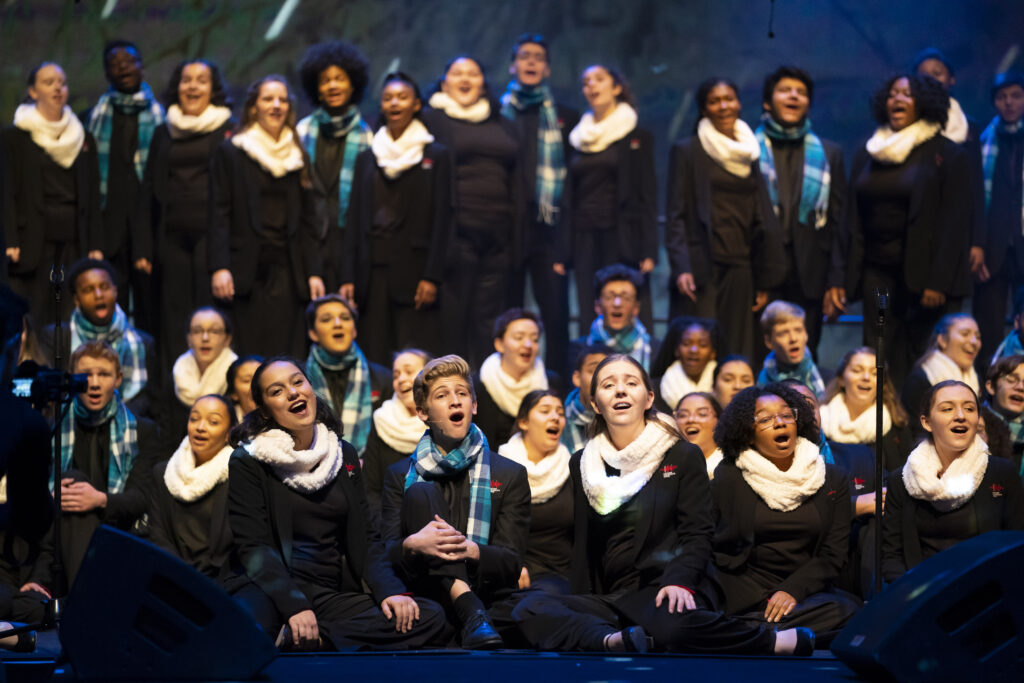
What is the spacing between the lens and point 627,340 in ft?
23.3

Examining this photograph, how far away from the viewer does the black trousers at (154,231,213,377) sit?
→ 7473 mm

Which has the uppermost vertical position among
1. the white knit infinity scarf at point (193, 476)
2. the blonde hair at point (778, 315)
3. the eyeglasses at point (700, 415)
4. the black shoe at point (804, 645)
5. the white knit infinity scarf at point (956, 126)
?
the white knit infinity scarf at point (956, 126)

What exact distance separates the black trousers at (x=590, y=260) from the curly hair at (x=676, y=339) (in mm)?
697

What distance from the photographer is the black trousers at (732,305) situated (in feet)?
24.4

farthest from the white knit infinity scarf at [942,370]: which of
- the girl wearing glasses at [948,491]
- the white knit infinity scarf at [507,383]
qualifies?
the white knit infinity scarf at [507,383]

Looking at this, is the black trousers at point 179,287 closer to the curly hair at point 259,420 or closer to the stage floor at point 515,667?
the curly hair at point 259,420

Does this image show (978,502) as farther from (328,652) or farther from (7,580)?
Answer: (7,580)

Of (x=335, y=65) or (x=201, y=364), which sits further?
(x=335, y=65)

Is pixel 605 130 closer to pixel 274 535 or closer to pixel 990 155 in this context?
pixel 990 155

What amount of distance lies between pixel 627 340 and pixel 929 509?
6.41ft

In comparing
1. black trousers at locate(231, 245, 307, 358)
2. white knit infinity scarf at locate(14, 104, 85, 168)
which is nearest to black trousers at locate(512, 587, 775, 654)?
black trousers at locate(231, 245, 307, 358)

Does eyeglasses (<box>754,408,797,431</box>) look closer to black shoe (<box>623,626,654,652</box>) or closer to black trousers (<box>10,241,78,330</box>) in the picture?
black shoe (<box>623,626,654,652</box>)

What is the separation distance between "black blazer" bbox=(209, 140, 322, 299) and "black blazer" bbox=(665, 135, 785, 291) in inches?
69.5

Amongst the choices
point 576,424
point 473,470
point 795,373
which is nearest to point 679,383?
point 795,373
